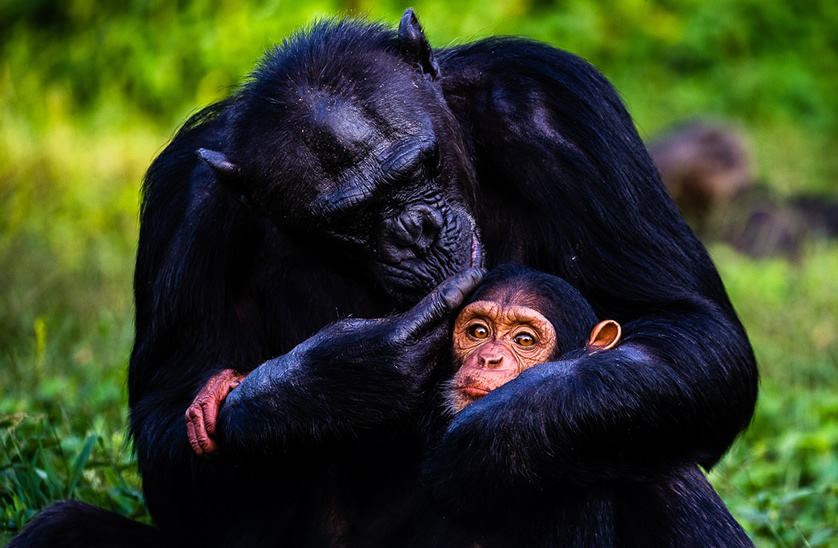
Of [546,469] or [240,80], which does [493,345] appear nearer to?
[546,469]

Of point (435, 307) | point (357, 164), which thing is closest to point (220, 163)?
point (357, 164)

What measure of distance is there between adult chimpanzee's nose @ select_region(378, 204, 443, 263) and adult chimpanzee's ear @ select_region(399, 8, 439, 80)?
648 millimetres

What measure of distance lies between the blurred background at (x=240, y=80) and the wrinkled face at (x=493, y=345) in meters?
1.58

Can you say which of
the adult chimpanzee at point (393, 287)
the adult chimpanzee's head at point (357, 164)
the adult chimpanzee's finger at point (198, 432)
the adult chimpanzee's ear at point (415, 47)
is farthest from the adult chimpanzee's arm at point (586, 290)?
the adult chimpanzee's finger at point (198, 432)

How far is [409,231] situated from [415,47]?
2.58 feet

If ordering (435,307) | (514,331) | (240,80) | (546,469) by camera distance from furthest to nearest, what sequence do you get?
(240,80) → (514,331) → (435,307) → (546,469)

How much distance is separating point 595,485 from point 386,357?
2.53 ft

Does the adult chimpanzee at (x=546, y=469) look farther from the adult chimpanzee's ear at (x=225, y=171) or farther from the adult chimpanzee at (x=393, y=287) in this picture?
the adult chimpanzee's ear at (x=225, y=171)

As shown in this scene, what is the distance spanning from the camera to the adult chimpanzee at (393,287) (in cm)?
346

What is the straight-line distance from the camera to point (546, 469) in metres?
3.37

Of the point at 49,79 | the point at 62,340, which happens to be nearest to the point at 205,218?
the point at 62,340

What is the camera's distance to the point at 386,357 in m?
3.53

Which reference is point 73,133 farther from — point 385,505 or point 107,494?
point 385,505

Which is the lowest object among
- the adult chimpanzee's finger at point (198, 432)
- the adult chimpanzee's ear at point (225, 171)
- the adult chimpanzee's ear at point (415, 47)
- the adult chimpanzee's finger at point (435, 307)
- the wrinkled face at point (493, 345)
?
the adult chimpanzee's finger at point (198, 432)
